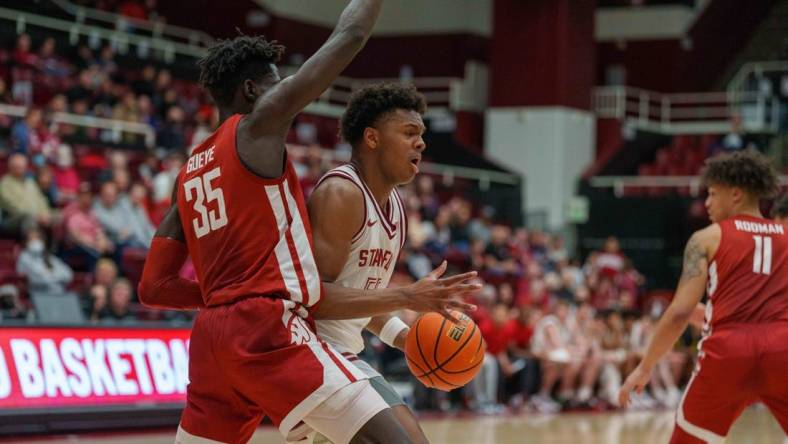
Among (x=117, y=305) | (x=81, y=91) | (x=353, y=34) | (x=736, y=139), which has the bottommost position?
(x=117, y=305)

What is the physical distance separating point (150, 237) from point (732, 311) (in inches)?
321

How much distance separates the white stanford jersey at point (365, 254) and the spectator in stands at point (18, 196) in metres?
7.92

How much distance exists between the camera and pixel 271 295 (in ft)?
14.0

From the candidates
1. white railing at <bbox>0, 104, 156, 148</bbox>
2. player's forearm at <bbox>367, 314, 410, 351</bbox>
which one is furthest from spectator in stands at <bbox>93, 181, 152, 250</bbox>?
player's forearm at <bbox>367, 314, 410, 351</bbox>

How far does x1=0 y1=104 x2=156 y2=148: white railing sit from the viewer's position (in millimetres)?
14189

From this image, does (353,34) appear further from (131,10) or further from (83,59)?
(131,10)

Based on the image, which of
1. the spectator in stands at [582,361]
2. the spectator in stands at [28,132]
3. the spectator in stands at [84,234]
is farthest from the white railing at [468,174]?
the spectator in stands at [84,234]

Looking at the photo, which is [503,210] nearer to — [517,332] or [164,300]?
[517,332]

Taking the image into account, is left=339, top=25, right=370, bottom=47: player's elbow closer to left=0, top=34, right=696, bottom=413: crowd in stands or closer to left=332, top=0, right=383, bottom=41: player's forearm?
left=332, top=0, right=383, bottom=41: player's forearm

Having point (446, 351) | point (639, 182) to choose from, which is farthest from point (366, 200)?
point (639, 182)

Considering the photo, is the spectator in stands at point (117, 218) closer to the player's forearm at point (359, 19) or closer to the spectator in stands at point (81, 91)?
the spectator in stands at point (81, 91)

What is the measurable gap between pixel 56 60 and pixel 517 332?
23.7 ft

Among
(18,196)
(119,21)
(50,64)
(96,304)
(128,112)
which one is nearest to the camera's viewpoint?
(96,304)

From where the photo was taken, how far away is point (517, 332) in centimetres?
1545
